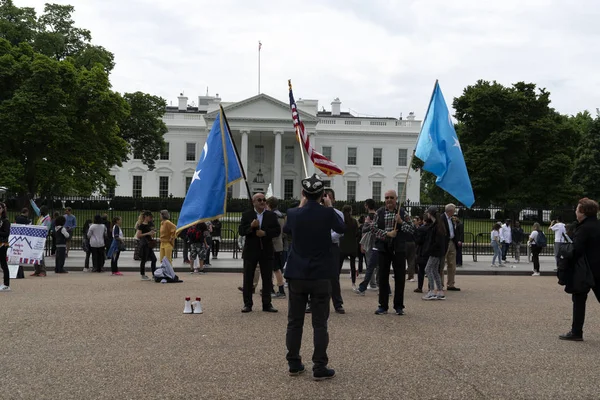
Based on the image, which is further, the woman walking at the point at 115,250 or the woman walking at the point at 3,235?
the woman walking at the point at 115,250

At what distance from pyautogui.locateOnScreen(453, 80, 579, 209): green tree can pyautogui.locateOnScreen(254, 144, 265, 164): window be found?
27.4 meters

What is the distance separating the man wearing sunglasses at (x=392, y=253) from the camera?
913 cm

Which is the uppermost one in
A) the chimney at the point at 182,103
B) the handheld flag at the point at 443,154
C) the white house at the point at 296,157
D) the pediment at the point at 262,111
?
the chimney at the point at 182,103

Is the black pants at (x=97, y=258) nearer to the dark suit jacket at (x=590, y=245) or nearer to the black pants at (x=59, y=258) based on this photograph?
the black pants at (x=59, y=258)

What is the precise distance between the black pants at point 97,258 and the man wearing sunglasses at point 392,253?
9.84m

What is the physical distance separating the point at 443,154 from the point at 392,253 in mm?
1885

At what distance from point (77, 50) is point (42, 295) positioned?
123ft

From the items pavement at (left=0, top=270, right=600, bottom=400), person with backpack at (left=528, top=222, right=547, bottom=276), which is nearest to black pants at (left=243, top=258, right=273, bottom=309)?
pavement at (left=0, top=270, right=600, bottom=400)

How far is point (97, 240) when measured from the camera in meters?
16.3

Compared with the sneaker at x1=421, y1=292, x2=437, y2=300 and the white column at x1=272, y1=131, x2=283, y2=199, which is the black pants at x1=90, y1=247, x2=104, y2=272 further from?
the white column at x1=272, y1=131, x2=283, y2=199

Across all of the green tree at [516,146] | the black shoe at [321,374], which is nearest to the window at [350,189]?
the green tree at [516,146]

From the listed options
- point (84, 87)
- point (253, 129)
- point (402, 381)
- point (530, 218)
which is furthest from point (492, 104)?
point (402, 381)

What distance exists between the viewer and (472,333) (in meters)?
7.75

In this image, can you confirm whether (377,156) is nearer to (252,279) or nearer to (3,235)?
(3,235)
